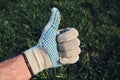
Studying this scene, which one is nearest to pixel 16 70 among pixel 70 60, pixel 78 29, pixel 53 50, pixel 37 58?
pixel 37 58

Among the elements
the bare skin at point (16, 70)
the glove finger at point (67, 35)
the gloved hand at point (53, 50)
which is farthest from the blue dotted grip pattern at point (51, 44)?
the bare skin at point (16, 70)

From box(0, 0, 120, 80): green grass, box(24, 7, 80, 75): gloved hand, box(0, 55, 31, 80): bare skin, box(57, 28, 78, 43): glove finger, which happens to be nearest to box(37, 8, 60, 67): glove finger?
box(24, 7, 80, 75): gloved hand

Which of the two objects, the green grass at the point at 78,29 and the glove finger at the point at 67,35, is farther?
the green grass at the point at 78,29

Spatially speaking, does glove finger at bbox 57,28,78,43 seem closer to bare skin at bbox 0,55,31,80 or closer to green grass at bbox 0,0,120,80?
bare skin at bbox 0,55,31,80

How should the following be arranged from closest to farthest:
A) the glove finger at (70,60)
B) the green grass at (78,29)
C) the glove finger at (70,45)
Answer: the glove finger at (70,45) → the glove finger at (70,60) → the green grass at (78,29)

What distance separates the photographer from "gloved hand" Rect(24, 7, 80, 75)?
3998mm

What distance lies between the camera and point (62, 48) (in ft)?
13.2

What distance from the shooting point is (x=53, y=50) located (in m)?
4.07

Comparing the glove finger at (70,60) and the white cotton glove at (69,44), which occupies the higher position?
the white cotton glove at (69,44)

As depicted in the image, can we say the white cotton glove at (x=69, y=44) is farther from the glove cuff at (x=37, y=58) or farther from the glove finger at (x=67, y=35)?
the glove cuff at (x=37, y=58)

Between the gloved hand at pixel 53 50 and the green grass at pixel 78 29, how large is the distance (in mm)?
552

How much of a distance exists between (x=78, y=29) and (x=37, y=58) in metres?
1.39

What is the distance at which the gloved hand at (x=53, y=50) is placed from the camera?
400 centimetres

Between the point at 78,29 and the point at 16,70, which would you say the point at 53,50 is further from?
the point at 78,29
